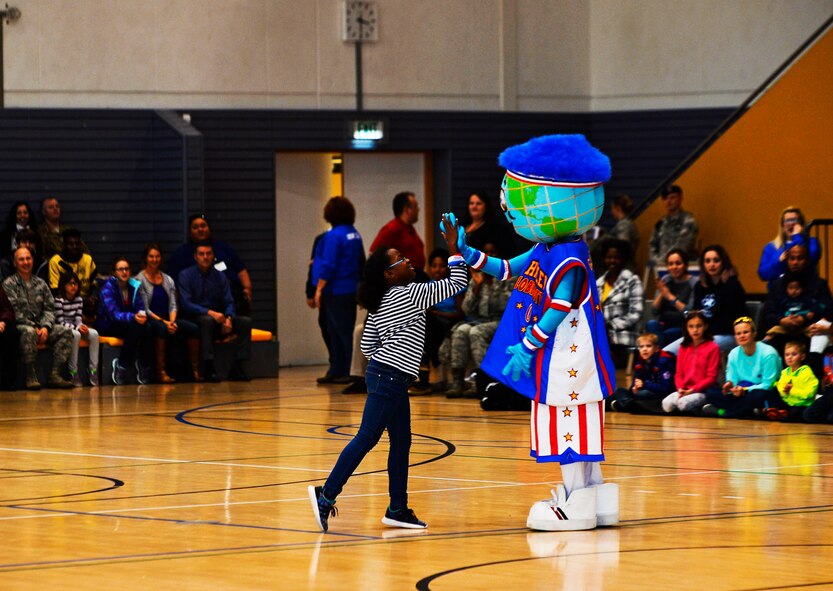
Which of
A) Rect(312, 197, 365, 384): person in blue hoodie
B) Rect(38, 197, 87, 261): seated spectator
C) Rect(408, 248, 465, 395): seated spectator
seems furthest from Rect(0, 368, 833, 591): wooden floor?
Rect(38, 197, 87, 261): seated spectator

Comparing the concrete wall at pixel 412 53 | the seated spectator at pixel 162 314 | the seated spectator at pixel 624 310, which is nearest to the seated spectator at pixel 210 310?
the seated spectator at pixel 162 314

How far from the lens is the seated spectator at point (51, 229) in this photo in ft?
51.1

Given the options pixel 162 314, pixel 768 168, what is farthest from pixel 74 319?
pixel 768 168

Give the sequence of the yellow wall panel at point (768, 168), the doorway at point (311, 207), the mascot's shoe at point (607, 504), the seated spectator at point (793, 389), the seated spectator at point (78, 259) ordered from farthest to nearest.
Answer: the doorway at point (311, 207) → the yellow wall panel at point (768, 168) → the seated spectator at point (78, 259) → the seated spectator at point (793, 389) → the mascot's shoe at point (607, 504)

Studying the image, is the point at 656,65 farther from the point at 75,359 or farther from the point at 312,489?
the point at 312,489

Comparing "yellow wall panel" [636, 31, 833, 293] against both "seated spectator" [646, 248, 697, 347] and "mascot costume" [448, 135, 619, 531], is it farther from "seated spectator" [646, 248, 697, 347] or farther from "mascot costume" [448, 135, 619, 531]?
"mascot costume" [448, 135, 619, 531]

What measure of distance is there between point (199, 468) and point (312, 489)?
213cm

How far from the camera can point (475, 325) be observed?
13.1 meters

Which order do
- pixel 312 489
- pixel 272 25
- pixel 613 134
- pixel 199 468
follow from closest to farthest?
1. pixel 312 489
2. pixel 199 468
3. pixel 272 25
4. pixel 613 134

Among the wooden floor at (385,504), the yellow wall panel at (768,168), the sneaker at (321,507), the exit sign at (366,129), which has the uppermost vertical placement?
the exit sign at (366,129)

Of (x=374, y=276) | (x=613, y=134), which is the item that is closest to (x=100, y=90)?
(x=613, y=134)

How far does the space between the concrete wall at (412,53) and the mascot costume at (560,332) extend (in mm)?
10561

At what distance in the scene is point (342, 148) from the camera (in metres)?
17.3

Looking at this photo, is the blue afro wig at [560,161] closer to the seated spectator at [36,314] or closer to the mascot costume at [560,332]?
the mascot costume at [560,332]
